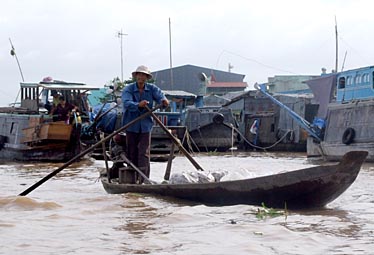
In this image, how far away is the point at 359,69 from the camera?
17.0 meters

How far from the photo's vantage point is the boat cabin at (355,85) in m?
16.7

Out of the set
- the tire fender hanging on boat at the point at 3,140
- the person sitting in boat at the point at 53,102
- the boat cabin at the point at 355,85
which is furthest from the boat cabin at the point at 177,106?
the boat cabin at the point at 355,85

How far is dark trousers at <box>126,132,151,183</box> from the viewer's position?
8.12 m

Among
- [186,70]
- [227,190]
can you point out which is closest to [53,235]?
[227,190]

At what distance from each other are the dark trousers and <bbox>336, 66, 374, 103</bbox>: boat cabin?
32.3 ft

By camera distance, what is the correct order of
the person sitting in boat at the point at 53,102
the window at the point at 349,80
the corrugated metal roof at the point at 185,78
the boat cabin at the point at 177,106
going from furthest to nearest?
the corrugated metal roof at the point at 185,78 < the boat cabin at the point at 177,106 < the window at the point at 349,80 < the person sitting in boat at the point at 53,102

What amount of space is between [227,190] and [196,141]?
16840mm

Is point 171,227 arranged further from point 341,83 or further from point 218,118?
point 218,118

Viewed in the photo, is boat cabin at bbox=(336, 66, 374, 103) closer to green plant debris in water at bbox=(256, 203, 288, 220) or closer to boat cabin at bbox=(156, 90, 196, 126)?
boat cabin at bbox=(156, 90, 196, 126)

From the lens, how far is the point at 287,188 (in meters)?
6.03

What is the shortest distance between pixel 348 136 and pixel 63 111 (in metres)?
7.26

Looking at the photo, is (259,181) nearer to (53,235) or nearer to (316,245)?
(316,245)

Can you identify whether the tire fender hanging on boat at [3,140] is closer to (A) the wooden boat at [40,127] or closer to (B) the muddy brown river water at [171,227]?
(A) the wooden boat at [40,127]

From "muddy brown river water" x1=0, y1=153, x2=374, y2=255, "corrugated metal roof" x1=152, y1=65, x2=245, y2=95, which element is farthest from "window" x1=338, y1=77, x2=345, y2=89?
"corrugated metal roof" x1=152, y1=65, x2=245, y2=95
